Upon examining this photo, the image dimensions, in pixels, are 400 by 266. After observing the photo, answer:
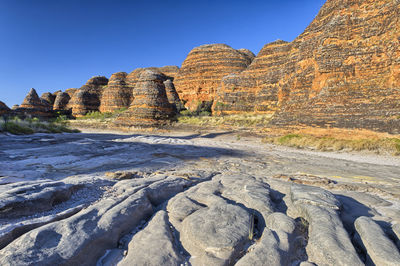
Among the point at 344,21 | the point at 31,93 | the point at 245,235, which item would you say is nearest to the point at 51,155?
the point at 245,235

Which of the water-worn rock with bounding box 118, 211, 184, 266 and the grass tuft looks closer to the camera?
the water-worn rock with bounding box 118, 211, 184, 266

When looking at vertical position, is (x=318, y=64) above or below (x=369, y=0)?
below

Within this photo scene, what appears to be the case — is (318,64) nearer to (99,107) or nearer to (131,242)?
(131,242)

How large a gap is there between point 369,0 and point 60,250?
16.9m

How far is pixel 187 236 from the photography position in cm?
144

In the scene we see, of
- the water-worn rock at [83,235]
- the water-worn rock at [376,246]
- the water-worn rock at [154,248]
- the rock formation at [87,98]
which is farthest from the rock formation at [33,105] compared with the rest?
the water-worn rock at [376,246]

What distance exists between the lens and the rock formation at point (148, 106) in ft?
55.9

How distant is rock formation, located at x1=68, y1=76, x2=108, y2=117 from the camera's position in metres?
35.0

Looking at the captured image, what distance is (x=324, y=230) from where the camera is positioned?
1.50m

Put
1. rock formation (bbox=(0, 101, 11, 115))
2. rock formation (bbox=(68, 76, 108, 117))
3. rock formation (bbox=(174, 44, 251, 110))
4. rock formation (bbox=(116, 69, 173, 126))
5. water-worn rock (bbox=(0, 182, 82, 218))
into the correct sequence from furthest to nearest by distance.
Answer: rock formation (bbox=(68, 76, 108, 117))
rock formation (bbox=(174, 44, 251, 110))
rock formation (bbox=(0, 101, 11, 115))
rock formation (bbox=(116, 69, 173, 126))
water-worn rock (bbox=(0, 182, 82, 218))

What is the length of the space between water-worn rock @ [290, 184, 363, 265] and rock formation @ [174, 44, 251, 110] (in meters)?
29.8

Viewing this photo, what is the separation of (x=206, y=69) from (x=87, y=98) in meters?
24.1

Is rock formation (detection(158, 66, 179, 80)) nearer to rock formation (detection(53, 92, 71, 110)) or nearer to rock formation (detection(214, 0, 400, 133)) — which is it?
rock formation (detection(53, 92, 71, 110))

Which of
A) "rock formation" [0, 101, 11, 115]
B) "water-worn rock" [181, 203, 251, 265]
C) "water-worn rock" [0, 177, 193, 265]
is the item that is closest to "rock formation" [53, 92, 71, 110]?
"rock formation" [0, 101, 11, 115]
